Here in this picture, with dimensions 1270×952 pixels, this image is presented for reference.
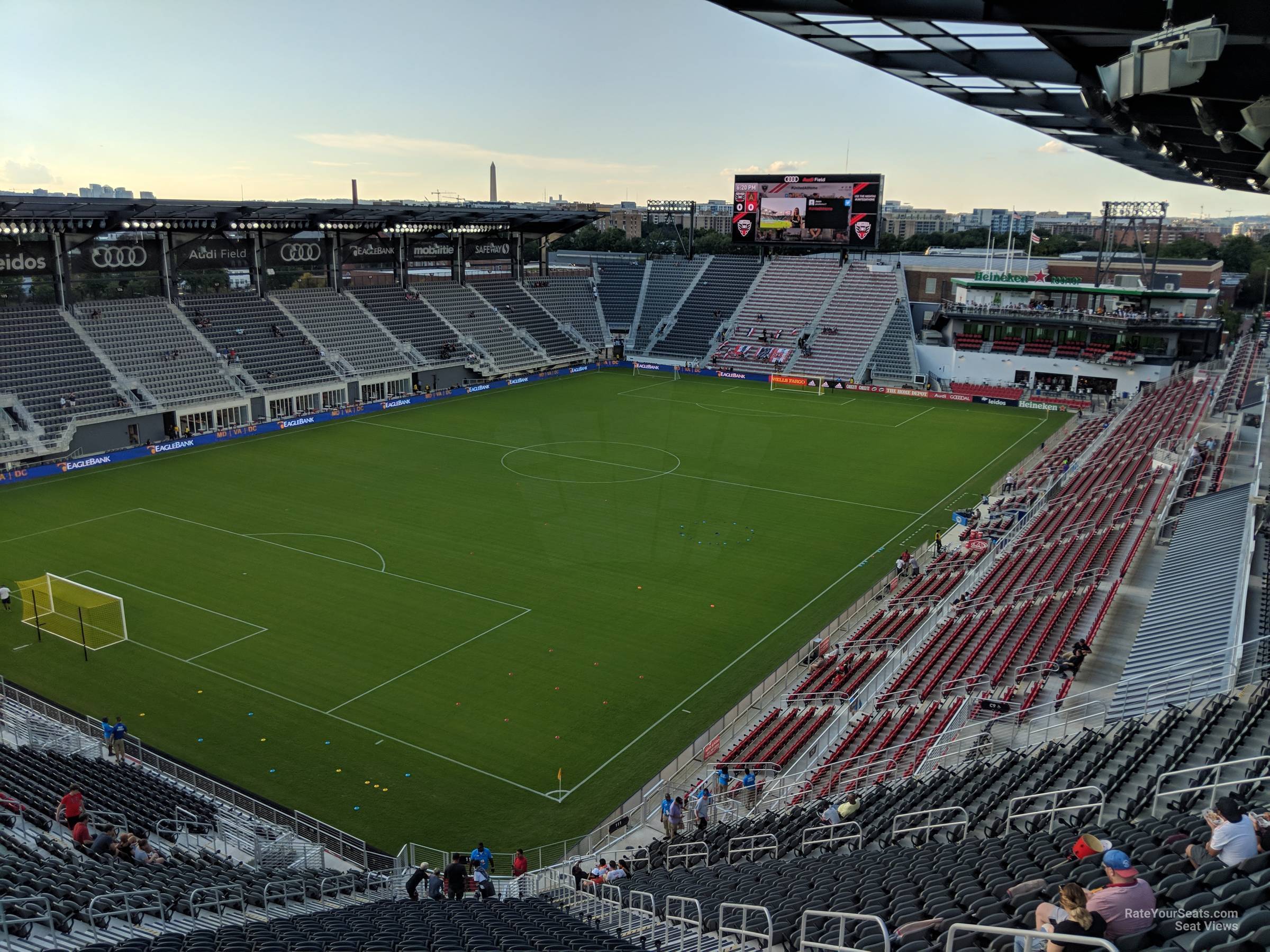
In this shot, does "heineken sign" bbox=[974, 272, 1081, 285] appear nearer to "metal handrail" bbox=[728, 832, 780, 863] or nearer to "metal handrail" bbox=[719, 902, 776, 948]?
"metal handrail" bbox=[728, 832, 780, 863]

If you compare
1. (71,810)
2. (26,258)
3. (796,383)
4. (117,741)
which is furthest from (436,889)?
(796,383)

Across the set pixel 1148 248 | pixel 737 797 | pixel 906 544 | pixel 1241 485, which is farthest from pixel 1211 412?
pixel 1148 248

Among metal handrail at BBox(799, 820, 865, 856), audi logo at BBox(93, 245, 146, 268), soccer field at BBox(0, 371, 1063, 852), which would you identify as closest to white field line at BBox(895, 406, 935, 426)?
soccer field at BBox(0, 371, 1063, 852)

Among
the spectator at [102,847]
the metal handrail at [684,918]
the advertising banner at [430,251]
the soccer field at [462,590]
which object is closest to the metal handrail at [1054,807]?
the metal handrail at [684,918]

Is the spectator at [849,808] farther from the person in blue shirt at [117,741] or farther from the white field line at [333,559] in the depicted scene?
the person in blue shirt at [117,741]

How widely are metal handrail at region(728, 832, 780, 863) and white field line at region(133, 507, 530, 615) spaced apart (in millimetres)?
12223

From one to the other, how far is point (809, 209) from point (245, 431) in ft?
142

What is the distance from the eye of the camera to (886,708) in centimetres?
2014

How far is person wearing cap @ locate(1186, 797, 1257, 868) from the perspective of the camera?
25.7 ft

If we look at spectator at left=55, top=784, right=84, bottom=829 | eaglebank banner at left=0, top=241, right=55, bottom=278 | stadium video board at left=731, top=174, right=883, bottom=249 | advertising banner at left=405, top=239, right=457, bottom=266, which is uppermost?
stadium video board at left=731, top=174, right=883, bottom=249

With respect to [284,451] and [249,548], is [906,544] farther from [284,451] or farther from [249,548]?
[284,451]

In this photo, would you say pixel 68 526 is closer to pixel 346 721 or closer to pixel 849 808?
pixel 346 721

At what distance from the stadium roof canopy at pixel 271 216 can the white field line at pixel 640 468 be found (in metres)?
13.1

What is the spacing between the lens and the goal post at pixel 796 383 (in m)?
65.4
